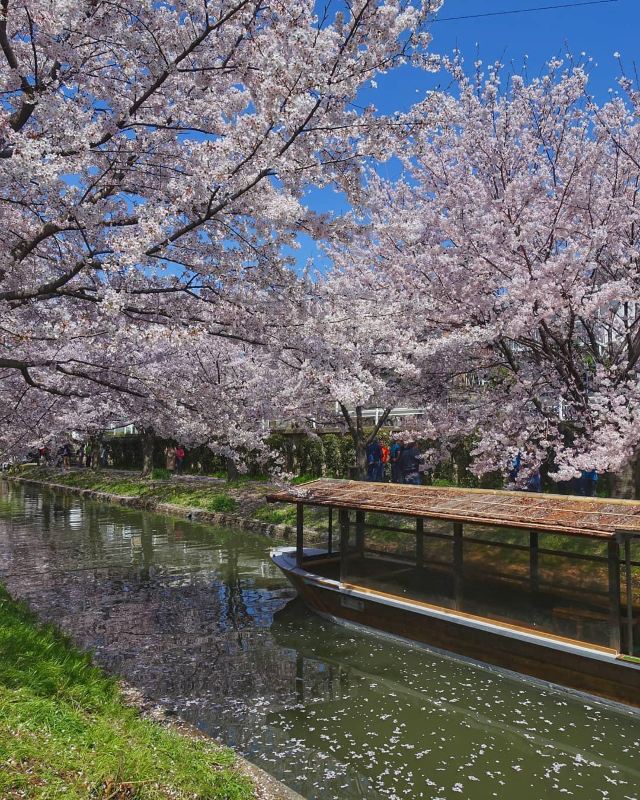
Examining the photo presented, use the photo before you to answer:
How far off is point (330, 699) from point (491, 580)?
286 centimetres

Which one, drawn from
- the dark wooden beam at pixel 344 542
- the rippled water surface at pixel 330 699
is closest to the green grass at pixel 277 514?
the rippled water surface at pixel 330 699

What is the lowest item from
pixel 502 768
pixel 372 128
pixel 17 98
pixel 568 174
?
pixel 502 768

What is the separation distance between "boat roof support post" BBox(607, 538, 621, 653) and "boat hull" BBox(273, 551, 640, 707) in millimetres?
145

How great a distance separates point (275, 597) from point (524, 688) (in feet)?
17.1

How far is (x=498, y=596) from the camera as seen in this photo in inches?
330

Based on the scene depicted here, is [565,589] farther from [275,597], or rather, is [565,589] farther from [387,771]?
[275,597]

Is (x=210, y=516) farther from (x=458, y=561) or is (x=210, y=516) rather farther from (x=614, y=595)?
(x=614, y=595)

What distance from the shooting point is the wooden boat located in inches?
272

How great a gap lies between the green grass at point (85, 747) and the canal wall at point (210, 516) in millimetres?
10413

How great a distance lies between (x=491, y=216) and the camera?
11328mm

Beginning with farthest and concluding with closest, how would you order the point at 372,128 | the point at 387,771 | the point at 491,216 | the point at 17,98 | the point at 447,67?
the point at 447,67
the point at 491,216
the point at 17,98
the point at 372,128
the point at 387,771

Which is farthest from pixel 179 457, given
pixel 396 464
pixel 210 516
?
pixel 396 464

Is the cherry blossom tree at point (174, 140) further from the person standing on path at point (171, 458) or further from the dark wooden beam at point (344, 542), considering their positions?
the person standing on path at point (171, 458)

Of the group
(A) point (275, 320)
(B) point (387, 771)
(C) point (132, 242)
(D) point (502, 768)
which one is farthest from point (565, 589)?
(C) point (132, 242)
